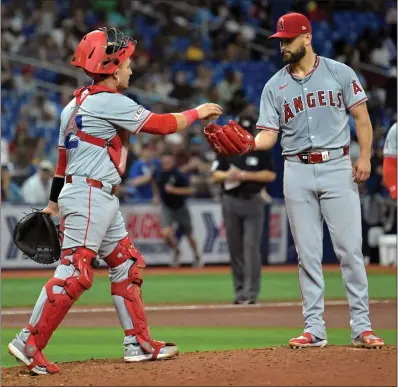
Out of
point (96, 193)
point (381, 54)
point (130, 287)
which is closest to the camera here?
point (96, 193)

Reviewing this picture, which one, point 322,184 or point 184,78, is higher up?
point 184,78

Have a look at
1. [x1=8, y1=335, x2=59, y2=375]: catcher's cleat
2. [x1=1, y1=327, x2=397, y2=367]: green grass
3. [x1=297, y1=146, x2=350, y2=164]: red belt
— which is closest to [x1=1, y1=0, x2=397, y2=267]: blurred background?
[x1=1, y1=327, x2=397, y2=367]: green grass

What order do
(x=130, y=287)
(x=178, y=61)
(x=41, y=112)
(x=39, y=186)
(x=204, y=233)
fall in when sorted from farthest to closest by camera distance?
(x=178, y=61) < (x=41, y=112) < (x=204, y=233) < (x=39, y=186) < (x=130, y=287)

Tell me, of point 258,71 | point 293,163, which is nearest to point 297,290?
point 293,163

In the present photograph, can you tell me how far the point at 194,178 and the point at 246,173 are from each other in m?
7.93

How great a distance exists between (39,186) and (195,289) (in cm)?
472

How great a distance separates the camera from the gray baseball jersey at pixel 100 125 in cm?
691

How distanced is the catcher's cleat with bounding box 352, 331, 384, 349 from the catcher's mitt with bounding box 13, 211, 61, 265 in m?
2.44

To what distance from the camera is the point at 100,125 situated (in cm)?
696

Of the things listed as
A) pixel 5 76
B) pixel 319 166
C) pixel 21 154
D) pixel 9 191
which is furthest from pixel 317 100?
pixel 5 76

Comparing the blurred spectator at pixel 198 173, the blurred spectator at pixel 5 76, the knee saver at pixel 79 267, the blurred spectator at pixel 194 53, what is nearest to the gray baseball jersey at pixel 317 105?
the knee saver at pixel 79 267

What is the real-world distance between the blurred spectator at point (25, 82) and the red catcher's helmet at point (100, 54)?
15.5 metres

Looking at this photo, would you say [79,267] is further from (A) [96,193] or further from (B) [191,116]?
(B) [191,116]

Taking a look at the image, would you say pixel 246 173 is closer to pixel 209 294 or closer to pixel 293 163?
pixel 209 294
